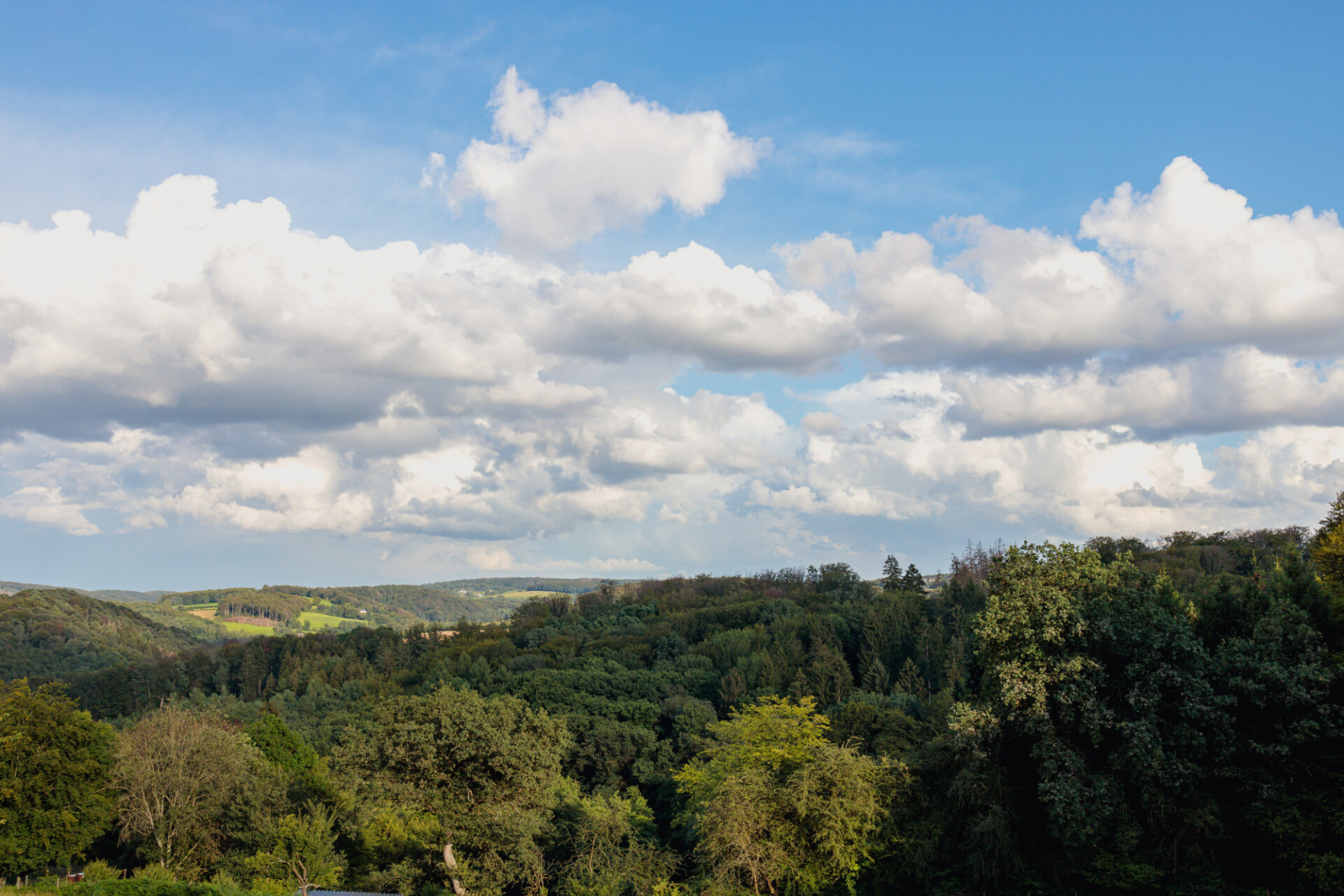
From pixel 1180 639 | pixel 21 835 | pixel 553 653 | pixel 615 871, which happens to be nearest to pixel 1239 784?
pixel 1180 639

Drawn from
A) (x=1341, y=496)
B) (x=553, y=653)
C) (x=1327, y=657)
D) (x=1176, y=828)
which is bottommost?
(x=553, y=653)

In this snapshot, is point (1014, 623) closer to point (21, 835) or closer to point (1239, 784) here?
point (1239, 784)

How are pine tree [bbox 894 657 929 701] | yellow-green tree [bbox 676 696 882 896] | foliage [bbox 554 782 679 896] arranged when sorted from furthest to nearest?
Answer: pine tree [bbox 894 657 929 701] → foliage [bbox 554 782 679 896] → yellow-green tree [bbox 676 696 882 896]

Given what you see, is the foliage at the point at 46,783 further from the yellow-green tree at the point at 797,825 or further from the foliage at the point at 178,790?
the yellow-green tree at the point at 797,825

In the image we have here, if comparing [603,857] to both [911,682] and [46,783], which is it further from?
[911,682]

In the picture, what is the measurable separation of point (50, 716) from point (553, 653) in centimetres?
8339

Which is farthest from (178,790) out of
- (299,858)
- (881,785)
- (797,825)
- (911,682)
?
(911,682)

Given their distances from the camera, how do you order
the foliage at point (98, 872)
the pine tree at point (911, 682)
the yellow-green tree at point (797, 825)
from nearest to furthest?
the yellow-green tree at point (797, 825)
the foliage at point (98, 872)
the pine tree at point (911, 682)

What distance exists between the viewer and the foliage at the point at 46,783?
4306 centimetres

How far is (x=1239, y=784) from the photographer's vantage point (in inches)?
1147

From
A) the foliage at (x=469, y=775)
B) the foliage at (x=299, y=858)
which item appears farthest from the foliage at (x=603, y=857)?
the foliage at (x=299, y=858)

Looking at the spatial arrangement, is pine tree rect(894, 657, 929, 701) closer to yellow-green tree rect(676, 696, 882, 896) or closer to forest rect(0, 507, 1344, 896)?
forest rect(0, 507, 1344, 896)

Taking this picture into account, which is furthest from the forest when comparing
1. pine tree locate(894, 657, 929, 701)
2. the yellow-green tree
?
pine tree locate(894, 657, 929, 701)

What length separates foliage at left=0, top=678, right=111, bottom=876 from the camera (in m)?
43.1
